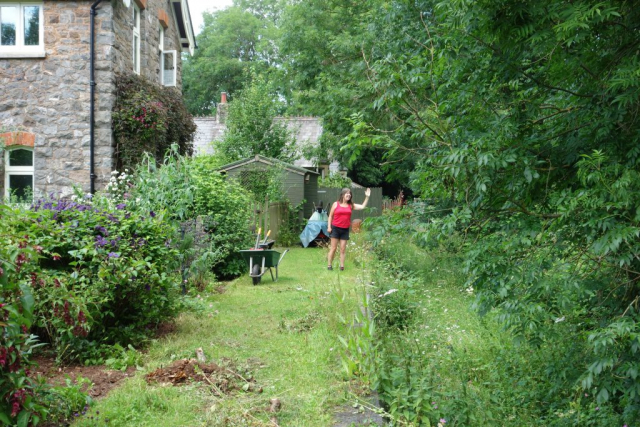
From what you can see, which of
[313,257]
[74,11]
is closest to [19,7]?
[74,11]

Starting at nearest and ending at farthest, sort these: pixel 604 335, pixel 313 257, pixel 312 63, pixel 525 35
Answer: pixel 604 335
pixel 525 35
pixel 313 257
pixel 312 63

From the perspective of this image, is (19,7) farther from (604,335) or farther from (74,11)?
(604,335)

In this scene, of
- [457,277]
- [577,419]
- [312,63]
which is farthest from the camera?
[312,63]

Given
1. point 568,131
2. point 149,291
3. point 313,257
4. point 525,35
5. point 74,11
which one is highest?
point 74,11

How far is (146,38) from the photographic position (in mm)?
16000

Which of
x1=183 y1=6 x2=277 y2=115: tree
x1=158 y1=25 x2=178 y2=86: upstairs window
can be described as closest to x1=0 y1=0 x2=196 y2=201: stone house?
x1=158 y1=25 x2=178 y2=86: upstairs window

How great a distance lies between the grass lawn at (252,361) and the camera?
4285mm

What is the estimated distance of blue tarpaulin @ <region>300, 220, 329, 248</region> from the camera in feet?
60.8

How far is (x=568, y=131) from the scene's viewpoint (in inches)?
159

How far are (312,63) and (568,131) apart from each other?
18005mm

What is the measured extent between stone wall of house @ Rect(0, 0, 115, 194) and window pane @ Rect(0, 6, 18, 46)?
0.59m

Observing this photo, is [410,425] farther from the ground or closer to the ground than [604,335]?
closer to the ground

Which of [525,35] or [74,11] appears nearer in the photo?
[525,35]

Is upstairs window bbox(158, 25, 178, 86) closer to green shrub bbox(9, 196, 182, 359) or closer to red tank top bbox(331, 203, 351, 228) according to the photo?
red tank top bbox(331, 203, 351, 228)
